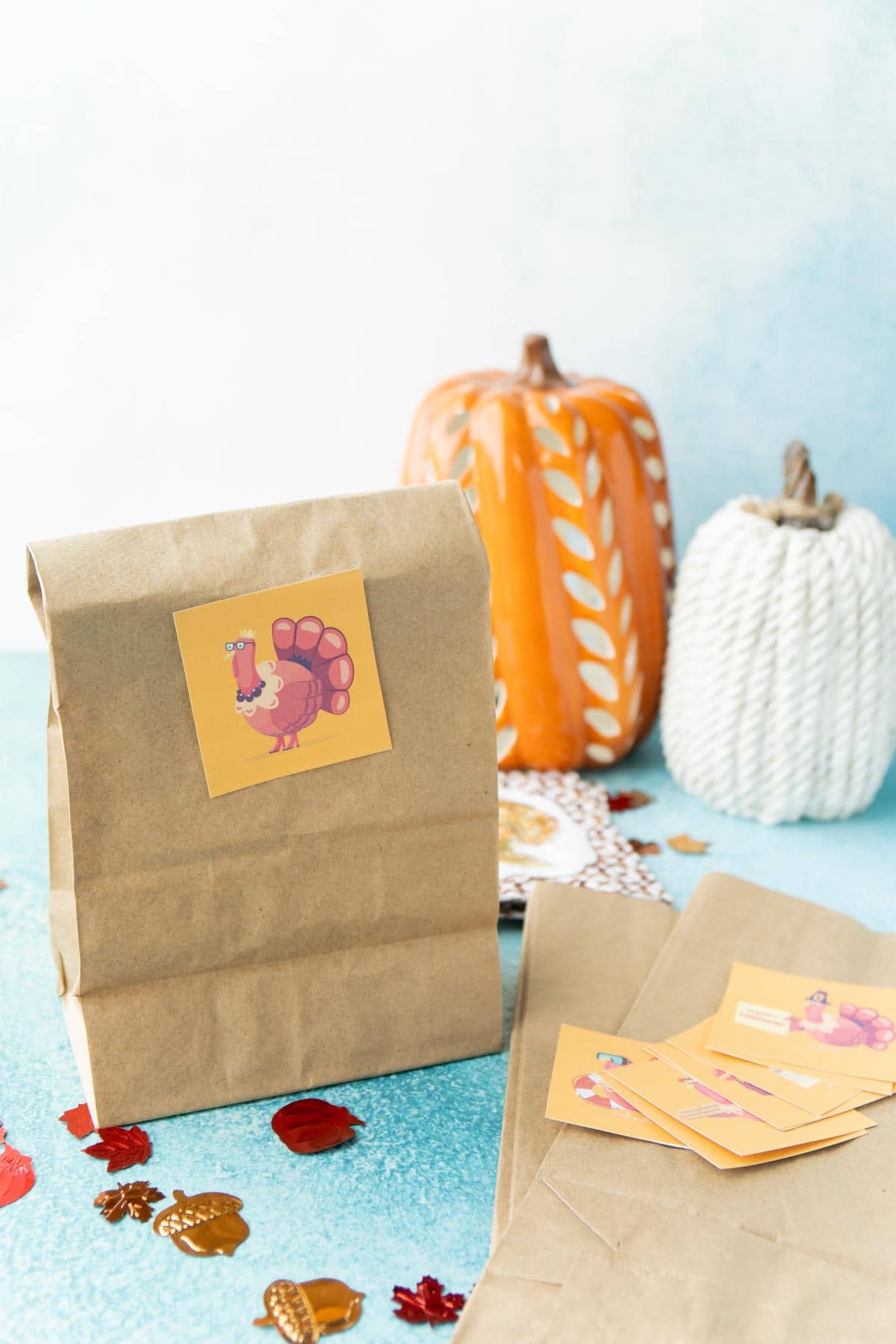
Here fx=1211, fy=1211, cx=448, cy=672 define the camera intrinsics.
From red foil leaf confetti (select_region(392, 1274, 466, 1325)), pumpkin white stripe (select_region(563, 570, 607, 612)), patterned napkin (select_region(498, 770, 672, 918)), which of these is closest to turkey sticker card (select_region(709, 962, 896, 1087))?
patterned napkin (select_region(498, 770, 672, 918))

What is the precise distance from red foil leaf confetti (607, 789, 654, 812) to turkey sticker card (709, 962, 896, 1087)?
1.27 feet

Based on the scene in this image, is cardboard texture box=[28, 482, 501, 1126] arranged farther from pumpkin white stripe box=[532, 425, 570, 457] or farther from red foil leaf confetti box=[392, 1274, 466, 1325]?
pumpkin white stripe box=[532, 425, 570, 457]

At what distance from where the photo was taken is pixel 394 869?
87 centimetres

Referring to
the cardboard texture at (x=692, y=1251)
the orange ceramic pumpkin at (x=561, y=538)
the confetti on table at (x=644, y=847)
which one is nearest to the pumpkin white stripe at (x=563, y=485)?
the orange ceramic pumpkin at (x=561, y=538)

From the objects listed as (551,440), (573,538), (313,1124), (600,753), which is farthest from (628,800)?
(313,1124)

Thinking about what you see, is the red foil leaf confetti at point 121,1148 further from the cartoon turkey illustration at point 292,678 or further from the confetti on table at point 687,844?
the confetti on table at point 687,844

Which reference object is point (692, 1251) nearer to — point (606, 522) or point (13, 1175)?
point (13, 1175)

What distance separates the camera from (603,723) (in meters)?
1.46

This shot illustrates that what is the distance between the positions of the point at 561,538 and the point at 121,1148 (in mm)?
834

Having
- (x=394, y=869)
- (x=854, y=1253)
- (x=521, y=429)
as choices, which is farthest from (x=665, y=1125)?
(x=521, y=429)

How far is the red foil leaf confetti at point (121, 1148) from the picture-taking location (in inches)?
32.0

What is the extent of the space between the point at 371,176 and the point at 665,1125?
125cm

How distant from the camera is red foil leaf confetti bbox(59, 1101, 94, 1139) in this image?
0.84 metres

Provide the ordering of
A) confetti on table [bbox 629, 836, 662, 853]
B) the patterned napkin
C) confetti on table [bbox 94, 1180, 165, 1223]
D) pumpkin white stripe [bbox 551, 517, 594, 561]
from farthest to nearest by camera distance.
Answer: pumpkin white stripe [bbox 551, 517, 594, 561], confetti on table [bbox 629, 836, 662, 853], the patterned napkin, confetti on table [bbox 94, 1180, 165, 1223]
